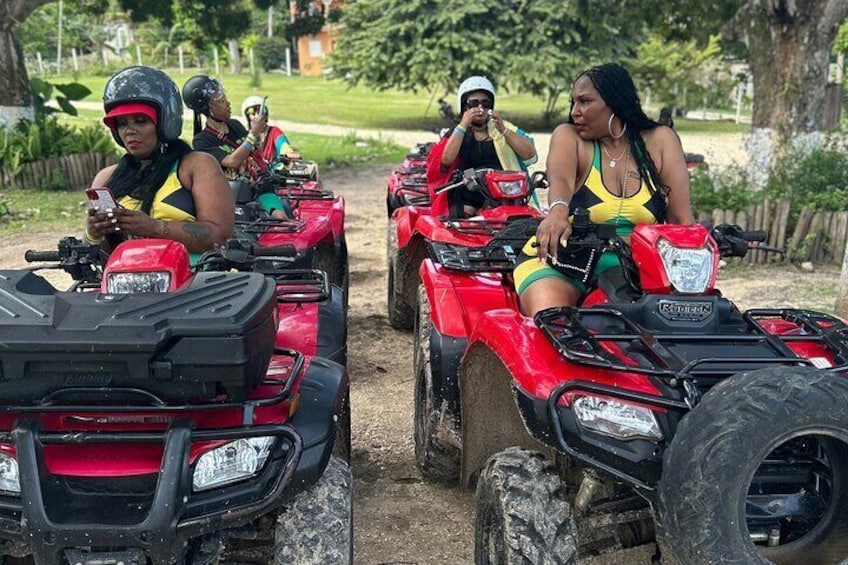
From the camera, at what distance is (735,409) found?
2389mm

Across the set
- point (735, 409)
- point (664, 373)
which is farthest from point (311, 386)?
point (735, 409)

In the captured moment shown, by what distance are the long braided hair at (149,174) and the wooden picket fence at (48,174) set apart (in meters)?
11.9

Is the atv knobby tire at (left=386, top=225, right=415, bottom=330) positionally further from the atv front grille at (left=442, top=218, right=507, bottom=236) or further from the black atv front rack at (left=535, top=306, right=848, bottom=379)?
the black atv front rack at (left=535, top=306, right=848, bottom=379)

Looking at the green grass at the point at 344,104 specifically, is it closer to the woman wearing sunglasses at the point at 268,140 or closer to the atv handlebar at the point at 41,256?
the woman wearing sunglasses at the point at 268,140

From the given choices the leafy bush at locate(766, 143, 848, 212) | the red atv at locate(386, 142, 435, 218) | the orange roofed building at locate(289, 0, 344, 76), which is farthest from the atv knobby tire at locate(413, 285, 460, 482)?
the orange roofed building at locate(289, 0, 344, 76)

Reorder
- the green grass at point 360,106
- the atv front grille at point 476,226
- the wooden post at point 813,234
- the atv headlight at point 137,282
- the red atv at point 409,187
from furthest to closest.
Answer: the green grass at point 360,106 → the wooden post at point 813,234 → the red atv at point 409,187 → the atv front grille at point 476,226 → the atv headlight at point 137,282

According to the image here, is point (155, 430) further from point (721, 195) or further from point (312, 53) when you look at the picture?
point (312, 53)

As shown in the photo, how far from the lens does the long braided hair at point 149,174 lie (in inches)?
156

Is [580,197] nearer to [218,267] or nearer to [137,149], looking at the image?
[218,267]

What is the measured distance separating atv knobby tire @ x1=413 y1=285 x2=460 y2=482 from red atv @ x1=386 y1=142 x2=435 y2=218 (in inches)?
106

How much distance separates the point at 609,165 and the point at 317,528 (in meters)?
2.14

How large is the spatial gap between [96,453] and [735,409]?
5.99 ft

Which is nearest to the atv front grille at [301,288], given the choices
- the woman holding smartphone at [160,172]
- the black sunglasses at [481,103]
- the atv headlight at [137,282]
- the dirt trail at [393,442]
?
the woman holding smartphone at [160,172]

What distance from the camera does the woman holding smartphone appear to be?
371cm
